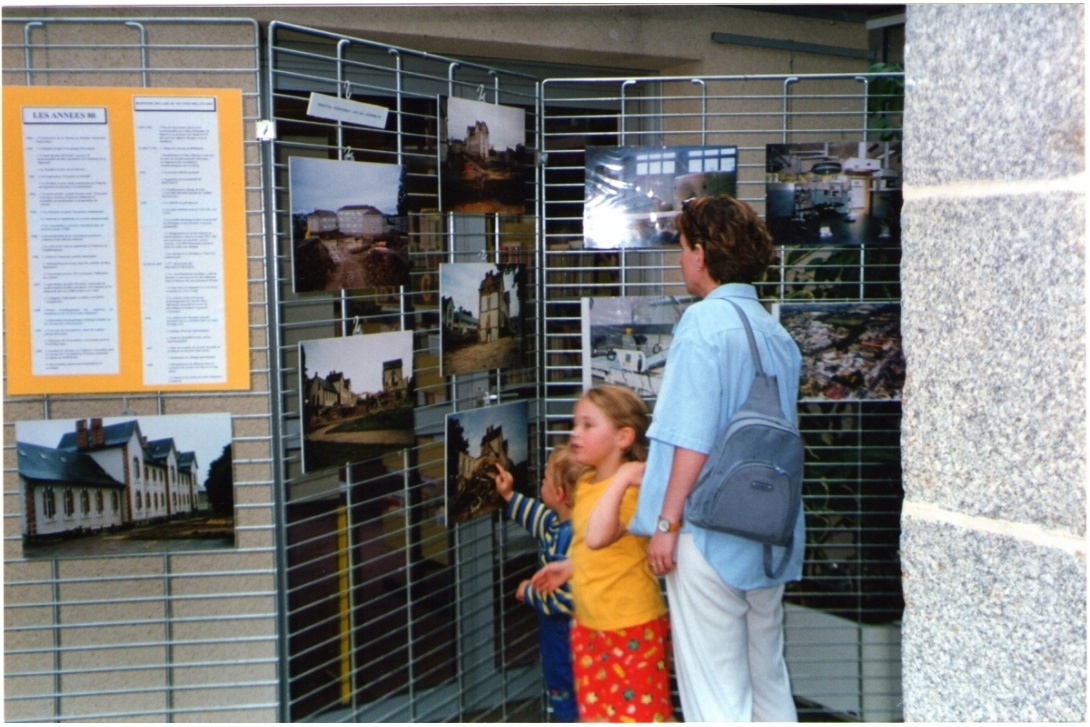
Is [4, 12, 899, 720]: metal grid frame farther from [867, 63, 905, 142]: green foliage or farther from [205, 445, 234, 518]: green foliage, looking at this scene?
[867, 63, 905, 142]: green foliage

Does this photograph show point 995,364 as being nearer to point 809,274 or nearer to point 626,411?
point 626,411

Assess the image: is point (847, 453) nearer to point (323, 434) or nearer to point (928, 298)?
point (323, 434)

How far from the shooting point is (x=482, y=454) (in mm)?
3029

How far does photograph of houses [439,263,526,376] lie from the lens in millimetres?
2887

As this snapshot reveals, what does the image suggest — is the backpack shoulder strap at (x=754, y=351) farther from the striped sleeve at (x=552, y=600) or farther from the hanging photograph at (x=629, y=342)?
the striped sleeve at (x=552, y=600)

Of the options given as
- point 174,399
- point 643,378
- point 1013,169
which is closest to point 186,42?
point 174,399

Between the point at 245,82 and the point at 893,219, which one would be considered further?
the point at 893,219

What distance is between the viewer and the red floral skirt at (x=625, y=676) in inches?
103

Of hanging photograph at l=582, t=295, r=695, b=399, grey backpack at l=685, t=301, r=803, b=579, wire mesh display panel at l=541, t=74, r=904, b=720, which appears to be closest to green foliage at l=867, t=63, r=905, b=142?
wire mesh display panel at l=541, t=74, r=904, b=720

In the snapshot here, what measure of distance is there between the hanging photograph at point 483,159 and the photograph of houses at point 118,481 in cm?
92

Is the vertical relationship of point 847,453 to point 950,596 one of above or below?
below

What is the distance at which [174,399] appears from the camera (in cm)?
270

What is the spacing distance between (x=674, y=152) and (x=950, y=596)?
206 centimetres

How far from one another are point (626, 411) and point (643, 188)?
2.29 feet
